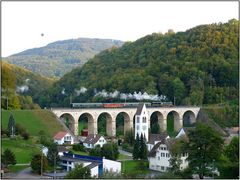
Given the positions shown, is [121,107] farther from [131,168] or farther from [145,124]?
[131,168]

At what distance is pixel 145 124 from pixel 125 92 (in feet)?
114

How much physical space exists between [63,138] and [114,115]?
15.7 meters

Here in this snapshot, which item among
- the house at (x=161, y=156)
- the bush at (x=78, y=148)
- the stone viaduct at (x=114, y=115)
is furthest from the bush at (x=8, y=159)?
the stone viaduct at (x=114, y=115)

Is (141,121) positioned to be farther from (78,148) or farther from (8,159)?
(8,159)

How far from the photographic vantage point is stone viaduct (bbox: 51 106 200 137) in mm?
60906

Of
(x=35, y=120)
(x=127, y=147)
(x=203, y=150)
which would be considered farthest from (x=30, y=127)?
(x=203, y=150)

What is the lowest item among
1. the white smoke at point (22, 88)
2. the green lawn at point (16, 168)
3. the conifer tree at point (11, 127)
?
the green lawn at point (16, 168)

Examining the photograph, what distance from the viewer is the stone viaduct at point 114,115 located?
6091 centimetres

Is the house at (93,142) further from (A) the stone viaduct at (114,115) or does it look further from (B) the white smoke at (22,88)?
(B) the white smoke at (22,88)

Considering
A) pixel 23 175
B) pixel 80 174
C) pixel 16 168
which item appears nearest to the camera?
pixel 80 174

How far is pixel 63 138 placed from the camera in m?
49.1

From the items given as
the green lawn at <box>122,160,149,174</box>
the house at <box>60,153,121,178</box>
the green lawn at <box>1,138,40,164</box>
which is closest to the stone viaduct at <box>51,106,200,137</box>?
the green lawn at <box>1,138,40,164</box>

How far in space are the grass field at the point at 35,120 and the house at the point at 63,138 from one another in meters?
2.72

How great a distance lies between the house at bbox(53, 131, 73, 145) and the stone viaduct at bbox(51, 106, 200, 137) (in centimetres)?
986
